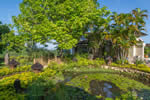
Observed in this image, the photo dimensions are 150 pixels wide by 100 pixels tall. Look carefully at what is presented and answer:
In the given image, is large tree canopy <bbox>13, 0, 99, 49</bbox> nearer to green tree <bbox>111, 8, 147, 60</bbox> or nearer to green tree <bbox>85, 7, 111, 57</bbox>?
green tree <bbox>85, 7, 111, 57</bbox>

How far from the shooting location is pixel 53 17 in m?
Answer: 10.8

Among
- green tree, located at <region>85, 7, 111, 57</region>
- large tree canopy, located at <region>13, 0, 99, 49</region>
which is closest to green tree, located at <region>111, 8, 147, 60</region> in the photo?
green tree, located at <region>85, 7, 111, 57</region>

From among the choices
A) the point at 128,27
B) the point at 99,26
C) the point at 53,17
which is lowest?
the point at 128,27

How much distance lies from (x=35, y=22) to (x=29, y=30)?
1.36 metres

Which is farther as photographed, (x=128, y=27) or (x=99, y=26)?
(x=99, y=26)

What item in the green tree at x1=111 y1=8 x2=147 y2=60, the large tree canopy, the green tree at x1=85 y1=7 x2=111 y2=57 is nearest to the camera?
the large tree canopy

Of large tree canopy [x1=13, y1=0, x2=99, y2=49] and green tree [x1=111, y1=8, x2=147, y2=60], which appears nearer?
large tree canopy [x1=13, y1=0, x2=99, y2=49]

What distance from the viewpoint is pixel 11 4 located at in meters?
14.0

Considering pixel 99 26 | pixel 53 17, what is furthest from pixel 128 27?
pixel 53 17

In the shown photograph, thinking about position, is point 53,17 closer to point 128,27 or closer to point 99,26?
point 99,26

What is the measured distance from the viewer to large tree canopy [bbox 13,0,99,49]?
10.2 meters

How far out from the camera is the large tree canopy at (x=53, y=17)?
10183mm

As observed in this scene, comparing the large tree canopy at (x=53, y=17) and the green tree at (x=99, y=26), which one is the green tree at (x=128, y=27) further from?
the large tree canopy at (x=53, y=17)

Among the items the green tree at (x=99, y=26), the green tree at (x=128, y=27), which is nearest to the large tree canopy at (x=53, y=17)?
the green tree at (x=99, y=26)
